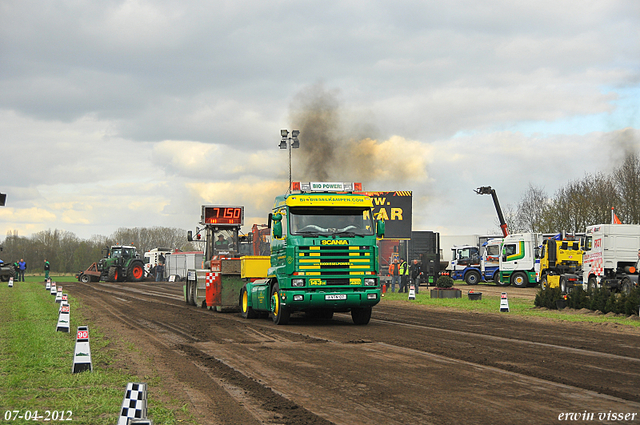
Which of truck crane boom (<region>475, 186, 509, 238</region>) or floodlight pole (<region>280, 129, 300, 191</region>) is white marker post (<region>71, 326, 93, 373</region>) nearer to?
floodlight pole (<region>280, 129, 300, 191</region>)

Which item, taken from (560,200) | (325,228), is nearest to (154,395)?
(325,228)

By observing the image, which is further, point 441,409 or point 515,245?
point 515,245

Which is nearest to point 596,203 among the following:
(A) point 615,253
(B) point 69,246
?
(A) point 615,253

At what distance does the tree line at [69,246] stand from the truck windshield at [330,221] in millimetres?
68613

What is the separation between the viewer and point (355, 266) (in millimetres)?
15289

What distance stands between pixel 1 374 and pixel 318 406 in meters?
4.76

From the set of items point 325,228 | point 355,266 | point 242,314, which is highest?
point 325,228

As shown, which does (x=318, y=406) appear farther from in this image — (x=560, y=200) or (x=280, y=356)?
(x=560, y=200)

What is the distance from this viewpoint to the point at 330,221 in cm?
1545

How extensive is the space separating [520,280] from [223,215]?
24.2 m

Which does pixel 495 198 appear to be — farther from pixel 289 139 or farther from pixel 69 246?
pixel 69 246

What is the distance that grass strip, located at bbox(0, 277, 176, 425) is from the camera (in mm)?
6535

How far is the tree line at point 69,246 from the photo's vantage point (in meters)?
96.9

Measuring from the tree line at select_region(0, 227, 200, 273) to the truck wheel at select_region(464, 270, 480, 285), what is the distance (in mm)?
45897
